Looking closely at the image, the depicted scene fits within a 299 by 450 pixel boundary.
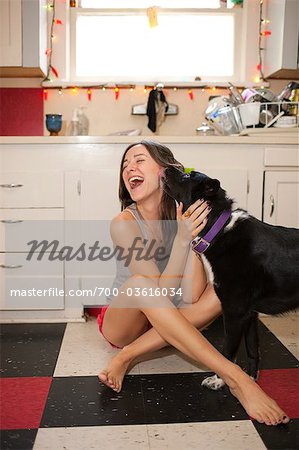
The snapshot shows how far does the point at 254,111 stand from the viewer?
271 centimetres

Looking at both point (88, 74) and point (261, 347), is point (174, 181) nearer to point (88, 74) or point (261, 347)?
point (261, 347)

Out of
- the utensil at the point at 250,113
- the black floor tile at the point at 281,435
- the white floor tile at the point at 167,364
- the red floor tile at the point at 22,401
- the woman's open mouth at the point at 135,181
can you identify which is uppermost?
the utensil at the point at 250,113

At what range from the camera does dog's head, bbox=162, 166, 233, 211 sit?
1.67 metres

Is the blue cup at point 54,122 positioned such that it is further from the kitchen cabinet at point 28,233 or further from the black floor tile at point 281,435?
the black floor tile at point 281,435

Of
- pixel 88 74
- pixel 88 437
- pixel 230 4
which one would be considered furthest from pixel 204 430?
pixel 230 4

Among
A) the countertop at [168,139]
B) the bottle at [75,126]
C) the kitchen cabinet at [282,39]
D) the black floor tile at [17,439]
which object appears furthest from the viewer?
the bottle at [75,126]

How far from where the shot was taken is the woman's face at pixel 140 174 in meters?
1.95

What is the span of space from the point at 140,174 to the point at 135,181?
0.04 m

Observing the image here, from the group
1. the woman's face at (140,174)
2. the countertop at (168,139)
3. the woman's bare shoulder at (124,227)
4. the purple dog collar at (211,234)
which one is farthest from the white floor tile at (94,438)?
the countertop at (168,139)

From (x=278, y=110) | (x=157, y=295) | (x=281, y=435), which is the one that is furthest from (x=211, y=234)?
(x=278, y=110)

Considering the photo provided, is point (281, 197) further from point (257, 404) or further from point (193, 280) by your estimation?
point (257, 404)

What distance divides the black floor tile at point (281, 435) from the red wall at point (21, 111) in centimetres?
239

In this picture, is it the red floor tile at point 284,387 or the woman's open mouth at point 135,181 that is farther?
the woman's open mouth at point 135,181

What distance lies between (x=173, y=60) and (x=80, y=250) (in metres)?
1.54
